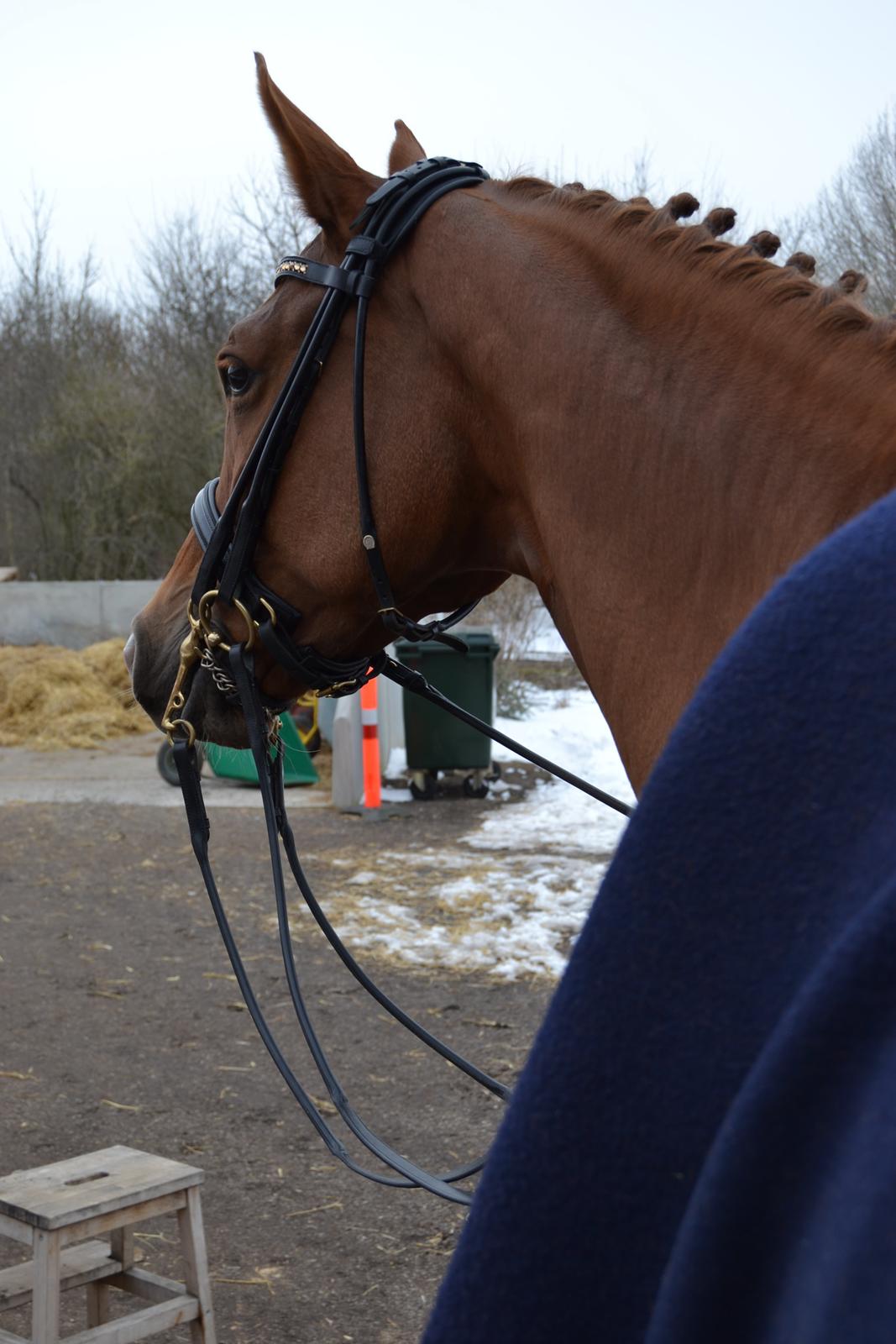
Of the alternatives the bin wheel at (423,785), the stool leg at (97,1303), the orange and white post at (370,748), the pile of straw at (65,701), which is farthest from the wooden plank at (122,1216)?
the pile of straw at (65,701)

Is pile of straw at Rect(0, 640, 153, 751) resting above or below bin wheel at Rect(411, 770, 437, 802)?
Result: above

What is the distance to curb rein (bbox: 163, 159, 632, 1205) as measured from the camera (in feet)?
6.25

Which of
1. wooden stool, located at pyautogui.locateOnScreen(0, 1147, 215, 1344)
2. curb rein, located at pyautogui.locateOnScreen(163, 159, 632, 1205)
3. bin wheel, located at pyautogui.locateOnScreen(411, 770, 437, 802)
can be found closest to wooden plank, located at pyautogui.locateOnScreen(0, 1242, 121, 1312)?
wooden stool, located at pyautogui.locateOnScreen(0, 1147, 215, 1344)

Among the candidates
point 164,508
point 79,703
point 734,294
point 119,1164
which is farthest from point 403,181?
point 164,508

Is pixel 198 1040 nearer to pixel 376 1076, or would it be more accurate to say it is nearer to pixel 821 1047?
pixel 376 1076

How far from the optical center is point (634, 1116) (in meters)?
0.48

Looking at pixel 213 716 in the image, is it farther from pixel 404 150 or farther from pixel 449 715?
pixel 449 715

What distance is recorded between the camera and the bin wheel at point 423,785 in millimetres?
9641

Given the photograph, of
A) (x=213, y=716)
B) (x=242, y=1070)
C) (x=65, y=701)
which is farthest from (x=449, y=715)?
(x=213, y=716)

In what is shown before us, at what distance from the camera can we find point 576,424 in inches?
66.3

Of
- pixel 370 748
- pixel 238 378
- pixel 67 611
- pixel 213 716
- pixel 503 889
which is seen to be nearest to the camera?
pixel 238 378

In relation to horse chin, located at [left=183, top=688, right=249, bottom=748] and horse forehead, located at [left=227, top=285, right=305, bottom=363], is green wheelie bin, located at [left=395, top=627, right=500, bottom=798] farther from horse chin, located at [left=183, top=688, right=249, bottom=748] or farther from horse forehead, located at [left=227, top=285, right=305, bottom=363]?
horse forehead, located at [left=227, top=285, right=305, bottom=363]

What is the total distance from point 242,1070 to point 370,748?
4.46 meters

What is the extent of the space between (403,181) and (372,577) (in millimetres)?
611
